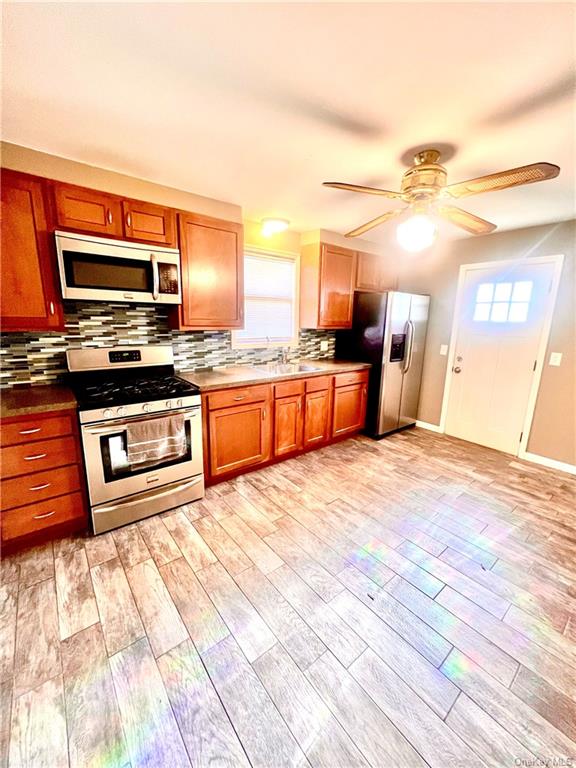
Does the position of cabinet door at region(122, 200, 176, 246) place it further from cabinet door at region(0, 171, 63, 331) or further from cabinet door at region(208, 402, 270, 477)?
cabinet door at region(208, 402, 270, 477)

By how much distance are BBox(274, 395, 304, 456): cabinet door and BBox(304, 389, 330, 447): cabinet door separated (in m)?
0.09

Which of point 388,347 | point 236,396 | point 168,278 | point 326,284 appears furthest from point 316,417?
point 168,278

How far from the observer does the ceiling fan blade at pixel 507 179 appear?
4.27ft

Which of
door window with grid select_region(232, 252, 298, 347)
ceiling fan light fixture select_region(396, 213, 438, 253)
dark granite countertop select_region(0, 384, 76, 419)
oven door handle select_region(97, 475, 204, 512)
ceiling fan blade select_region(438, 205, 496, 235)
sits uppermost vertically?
ceiling fan blade select_region(438, 205, 496, 235)

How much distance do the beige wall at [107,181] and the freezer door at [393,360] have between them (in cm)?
199

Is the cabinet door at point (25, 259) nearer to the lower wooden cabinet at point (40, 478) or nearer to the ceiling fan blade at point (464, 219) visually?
the lower wooden cabinet at point (40, 478)

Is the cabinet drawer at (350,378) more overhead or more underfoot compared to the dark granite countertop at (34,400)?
more underfoot

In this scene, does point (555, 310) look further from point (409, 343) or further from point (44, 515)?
point (44, 515)

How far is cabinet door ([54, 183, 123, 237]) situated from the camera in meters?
1.95

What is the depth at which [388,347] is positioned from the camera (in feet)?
11.8

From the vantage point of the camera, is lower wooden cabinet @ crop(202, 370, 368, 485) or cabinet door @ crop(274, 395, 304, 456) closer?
lower wooden cabinet @ crop(202, 370, 368, 485)

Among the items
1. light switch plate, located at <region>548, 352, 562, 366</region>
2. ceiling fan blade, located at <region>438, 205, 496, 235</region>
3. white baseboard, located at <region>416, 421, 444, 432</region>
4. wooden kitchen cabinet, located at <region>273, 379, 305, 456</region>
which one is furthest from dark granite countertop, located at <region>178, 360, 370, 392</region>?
light switch plate, located at <region>548, 352, 562, 366</region>

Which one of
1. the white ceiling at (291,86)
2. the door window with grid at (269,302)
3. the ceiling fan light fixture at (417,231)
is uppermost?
the white ceiling at (291,86)

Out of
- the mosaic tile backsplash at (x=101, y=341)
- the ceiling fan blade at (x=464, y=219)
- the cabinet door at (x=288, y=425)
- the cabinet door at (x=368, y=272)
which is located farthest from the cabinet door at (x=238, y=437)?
the cabinet door at (x=368, y=272)
